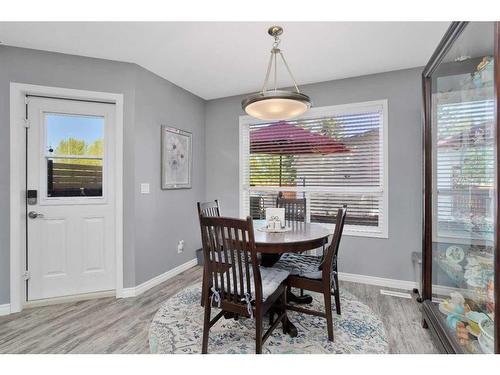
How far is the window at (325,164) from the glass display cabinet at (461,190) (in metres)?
0.92

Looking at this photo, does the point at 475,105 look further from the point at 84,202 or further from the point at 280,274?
the point at 84,202

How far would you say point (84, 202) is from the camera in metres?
2.64

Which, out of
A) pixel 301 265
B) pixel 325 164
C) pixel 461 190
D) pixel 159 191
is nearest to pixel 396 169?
pixel 325 164

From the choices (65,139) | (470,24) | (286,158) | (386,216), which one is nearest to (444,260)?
(386,216)

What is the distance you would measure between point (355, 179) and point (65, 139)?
3.26 m

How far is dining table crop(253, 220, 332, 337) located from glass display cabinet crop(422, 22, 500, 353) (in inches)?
35.0

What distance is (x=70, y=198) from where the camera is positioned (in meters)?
2.60

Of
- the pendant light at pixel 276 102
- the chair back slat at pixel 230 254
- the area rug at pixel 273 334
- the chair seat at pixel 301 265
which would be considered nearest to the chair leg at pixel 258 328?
the chair back slat at pixel 230 254

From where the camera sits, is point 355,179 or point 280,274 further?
point 355,179

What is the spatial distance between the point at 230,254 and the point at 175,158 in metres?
2.09

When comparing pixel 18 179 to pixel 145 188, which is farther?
pixel 145 188

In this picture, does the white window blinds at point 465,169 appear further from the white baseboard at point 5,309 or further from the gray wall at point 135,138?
the white baseboard at point 5,309

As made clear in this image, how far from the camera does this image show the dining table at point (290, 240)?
1.80 metres

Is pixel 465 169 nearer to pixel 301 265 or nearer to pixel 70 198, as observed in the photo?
pixel 301 265
